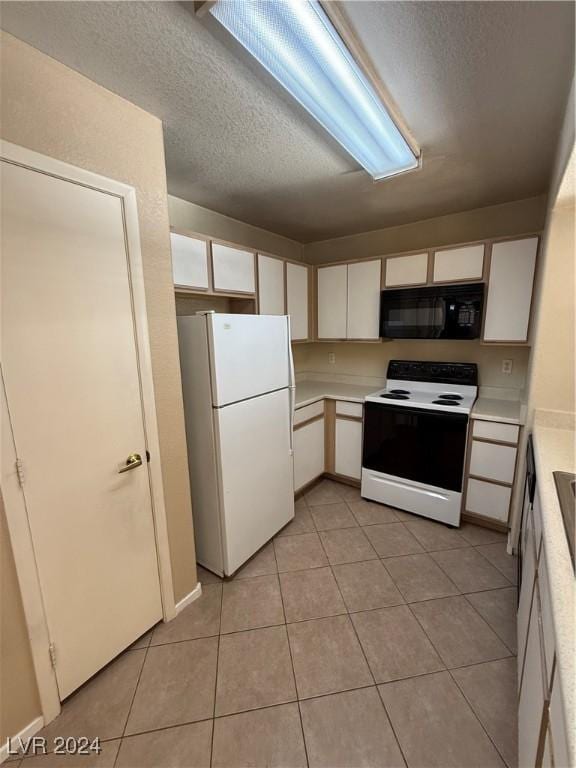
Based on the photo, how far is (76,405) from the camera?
126 cm

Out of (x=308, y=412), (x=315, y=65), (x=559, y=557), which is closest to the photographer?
(x=559, y=557)

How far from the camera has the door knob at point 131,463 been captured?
4.71 ft

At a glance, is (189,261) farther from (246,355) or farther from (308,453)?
(308,453)

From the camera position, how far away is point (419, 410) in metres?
2.42

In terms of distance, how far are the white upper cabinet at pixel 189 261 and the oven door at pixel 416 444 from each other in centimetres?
163

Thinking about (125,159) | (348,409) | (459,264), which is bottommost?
(348,409)

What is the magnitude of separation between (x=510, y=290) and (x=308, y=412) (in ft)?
5.81

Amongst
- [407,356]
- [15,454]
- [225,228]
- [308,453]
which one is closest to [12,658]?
[15,454]

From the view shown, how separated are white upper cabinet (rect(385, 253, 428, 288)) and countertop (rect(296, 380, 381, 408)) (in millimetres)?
1004

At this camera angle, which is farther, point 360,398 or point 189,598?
point 360,398

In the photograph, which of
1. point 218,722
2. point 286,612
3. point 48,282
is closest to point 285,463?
point 286,612

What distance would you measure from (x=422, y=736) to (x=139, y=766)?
105 centimetres

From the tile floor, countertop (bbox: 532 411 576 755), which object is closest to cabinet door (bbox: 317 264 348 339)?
countertop (bbox: 532 411 576 755)

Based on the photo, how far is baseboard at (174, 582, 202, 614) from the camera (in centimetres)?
177
